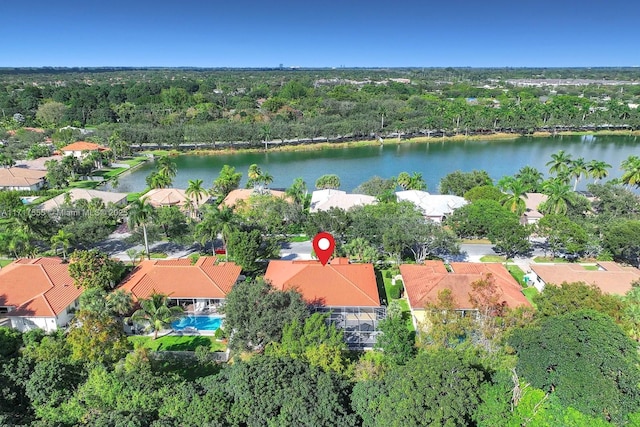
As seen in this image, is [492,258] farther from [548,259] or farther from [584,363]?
[584,363]

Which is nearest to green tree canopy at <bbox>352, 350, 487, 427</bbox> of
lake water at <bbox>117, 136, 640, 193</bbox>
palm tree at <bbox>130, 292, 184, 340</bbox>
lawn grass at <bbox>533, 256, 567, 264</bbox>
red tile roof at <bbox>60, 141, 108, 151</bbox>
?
palm tree at <bbox>130, 292, 184, 340</bbox>

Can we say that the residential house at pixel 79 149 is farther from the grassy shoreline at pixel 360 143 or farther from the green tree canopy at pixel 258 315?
the green tree canopy at pixel 258 315

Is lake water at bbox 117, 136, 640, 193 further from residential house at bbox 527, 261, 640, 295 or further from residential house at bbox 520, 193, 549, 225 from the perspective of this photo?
residential house at bbox 527, 261, 640, 295

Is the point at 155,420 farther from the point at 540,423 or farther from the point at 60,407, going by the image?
the point at 540,423

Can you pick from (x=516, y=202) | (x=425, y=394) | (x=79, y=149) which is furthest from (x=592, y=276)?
(x=79, y=149)

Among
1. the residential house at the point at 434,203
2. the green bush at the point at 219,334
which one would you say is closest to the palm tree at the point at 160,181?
the residential house at the point at 434,203

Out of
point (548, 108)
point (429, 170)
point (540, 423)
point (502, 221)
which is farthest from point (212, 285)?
point (548, 108)
